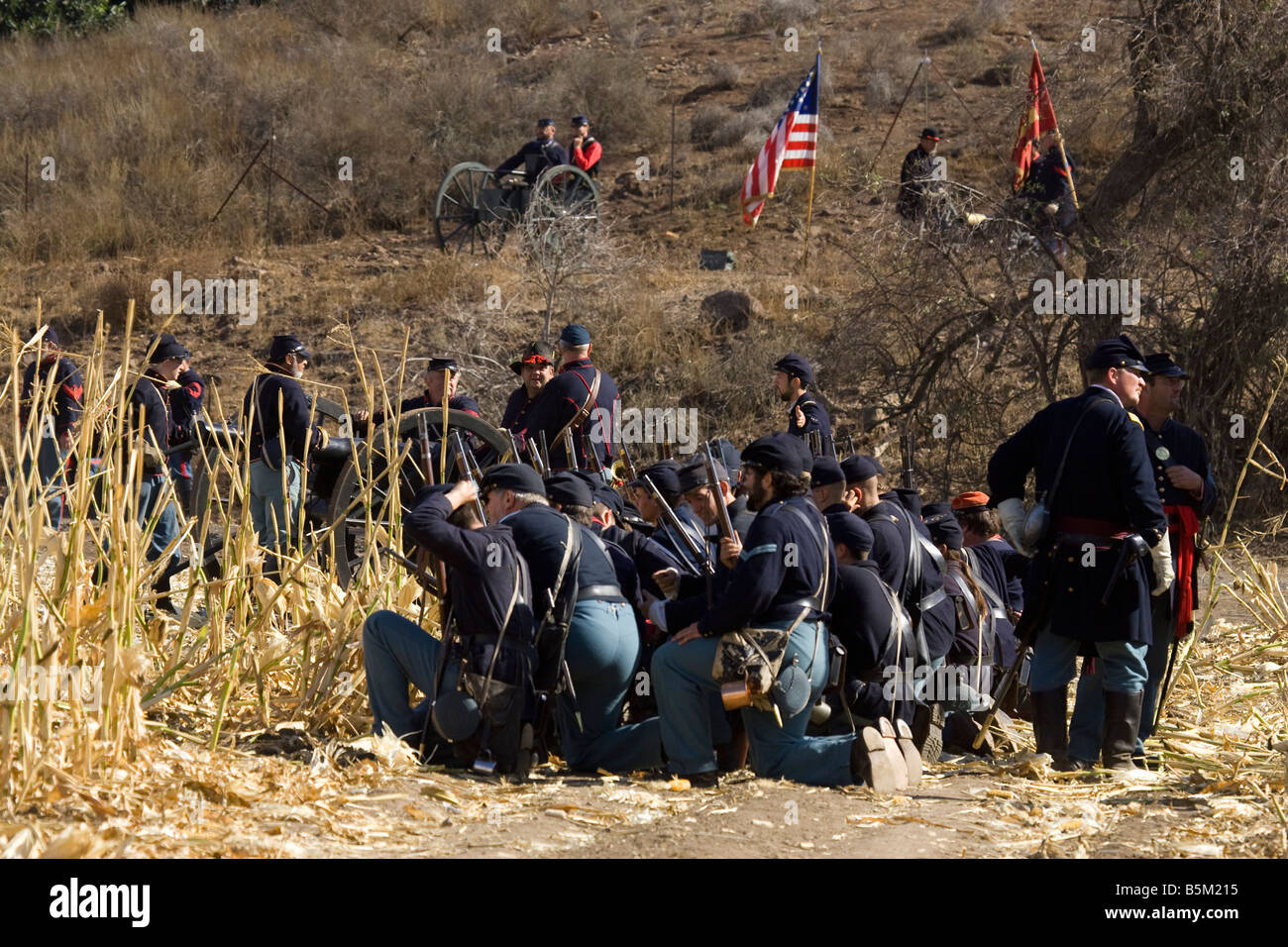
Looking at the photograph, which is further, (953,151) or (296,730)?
(953,151)

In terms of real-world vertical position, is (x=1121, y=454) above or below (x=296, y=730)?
above

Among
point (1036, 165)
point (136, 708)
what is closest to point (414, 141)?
point (1036, 165)

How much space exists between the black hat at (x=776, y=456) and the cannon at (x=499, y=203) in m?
10.6

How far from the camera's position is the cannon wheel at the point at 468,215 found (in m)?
18.0

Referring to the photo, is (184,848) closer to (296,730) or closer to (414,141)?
(296,730)

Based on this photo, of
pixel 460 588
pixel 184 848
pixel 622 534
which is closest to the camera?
pixel 184 848

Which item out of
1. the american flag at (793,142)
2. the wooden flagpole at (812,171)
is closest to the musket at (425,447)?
the wooden flagpole at (812,171)

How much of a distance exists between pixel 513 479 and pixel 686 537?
0.96 m

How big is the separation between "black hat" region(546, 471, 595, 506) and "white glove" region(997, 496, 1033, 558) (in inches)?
Answer: 64.7

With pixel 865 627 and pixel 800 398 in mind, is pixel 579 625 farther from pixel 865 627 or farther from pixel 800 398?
pixel 800 398

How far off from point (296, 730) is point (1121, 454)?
3.27 meters

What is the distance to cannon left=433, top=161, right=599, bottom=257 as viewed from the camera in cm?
1669

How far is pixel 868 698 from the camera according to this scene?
20.2 ft

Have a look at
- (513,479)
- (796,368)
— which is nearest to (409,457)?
(796,368)
